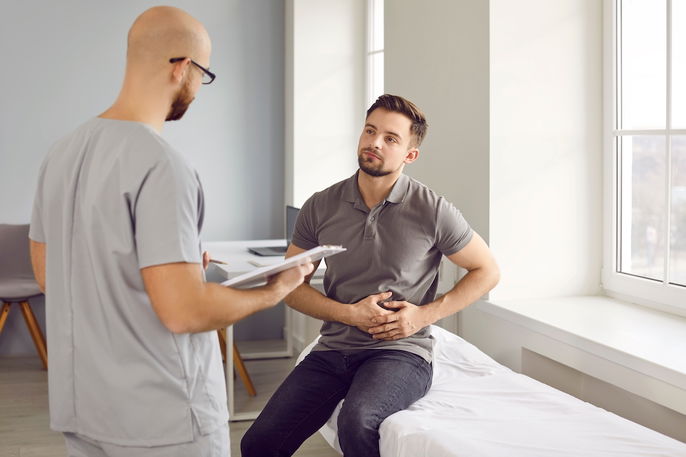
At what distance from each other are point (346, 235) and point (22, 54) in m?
3.25

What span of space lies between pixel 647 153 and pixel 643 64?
0.33 metres

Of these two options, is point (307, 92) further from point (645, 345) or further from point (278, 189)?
point (645, 345)

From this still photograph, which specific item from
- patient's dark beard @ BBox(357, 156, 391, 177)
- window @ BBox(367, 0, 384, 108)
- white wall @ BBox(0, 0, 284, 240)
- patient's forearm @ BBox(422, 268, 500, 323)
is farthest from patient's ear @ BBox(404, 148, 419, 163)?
white wall @ BBox(0, 0, 284, 240)

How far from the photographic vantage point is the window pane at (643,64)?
2.83 m

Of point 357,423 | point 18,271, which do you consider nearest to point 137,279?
point 357,423

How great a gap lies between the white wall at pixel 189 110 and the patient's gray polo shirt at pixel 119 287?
3650 millimetres

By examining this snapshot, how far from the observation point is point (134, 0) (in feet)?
16.3

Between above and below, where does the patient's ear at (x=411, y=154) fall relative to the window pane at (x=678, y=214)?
above

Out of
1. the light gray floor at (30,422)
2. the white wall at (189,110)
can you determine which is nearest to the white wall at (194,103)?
the white wall at (189,110)

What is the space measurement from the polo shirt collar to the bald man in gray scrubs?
1008mm

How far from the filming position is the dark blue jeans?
2137mm

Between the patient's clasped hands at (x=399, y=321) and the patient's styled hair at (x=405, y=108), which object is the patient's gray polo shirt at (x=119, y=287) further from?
the patient's styled hair at (x=405, y=108)

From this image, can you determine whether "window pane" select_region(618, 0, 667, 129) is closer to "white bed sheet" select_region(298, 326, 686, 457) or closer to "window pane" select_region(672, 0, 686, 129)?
"window pane" select_region(672, 0, 686, 129)

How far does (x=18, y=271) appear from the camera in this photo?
4.67m
